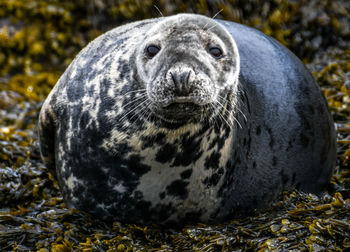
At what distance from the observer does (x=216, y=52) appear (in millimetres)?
3076

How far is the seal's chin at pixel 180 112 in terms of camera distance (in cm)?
283

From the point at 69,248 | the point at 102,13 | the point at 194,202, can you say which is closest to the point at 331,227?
the point at 194,202

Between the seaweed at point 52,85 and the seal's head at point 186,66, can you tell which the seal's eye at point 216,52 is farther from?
the seaweed at point 52,85

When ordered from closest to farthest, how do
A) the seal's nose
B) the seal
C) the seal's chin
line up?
the seal's nose < the seal's chin < the seal

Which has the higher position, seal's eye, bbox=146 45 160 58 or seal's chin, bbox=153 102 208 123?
seal's eye, bbox=146 45 160 58

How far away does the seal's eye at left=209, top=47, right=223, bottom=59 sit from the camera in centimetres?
306

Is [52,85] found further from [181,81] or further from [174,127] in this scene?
[181,81]

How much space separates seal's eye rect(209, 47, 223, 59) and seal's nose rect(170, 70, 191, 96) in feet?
1.26

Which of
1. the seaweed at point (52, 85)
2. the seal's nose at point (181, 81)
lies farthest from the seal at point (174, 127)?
the seaweed at point (52, 85)

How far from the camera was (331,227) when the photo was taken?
2.89 meters

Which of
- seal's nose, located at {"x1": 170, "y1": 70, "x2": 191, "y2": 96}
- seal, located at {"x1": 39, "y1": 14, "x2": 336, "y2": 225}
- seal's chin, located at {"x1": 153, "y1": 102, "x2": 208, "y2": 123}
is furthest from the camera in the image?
seal, located at {"x1": 39, "y1": 14, "x2": 336, "y2": 225}

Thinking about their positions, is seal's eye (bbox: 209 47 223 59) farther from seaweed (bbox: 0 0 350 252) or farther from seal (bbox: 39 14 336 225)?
seaweed (bbox: 0 0 350 252)

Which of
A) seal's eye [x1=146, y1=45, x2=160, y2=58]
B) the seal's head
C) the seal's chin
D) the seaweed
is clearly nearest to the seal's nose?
the seal's head

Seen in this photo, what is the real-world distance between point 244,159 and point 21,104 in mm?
2363
